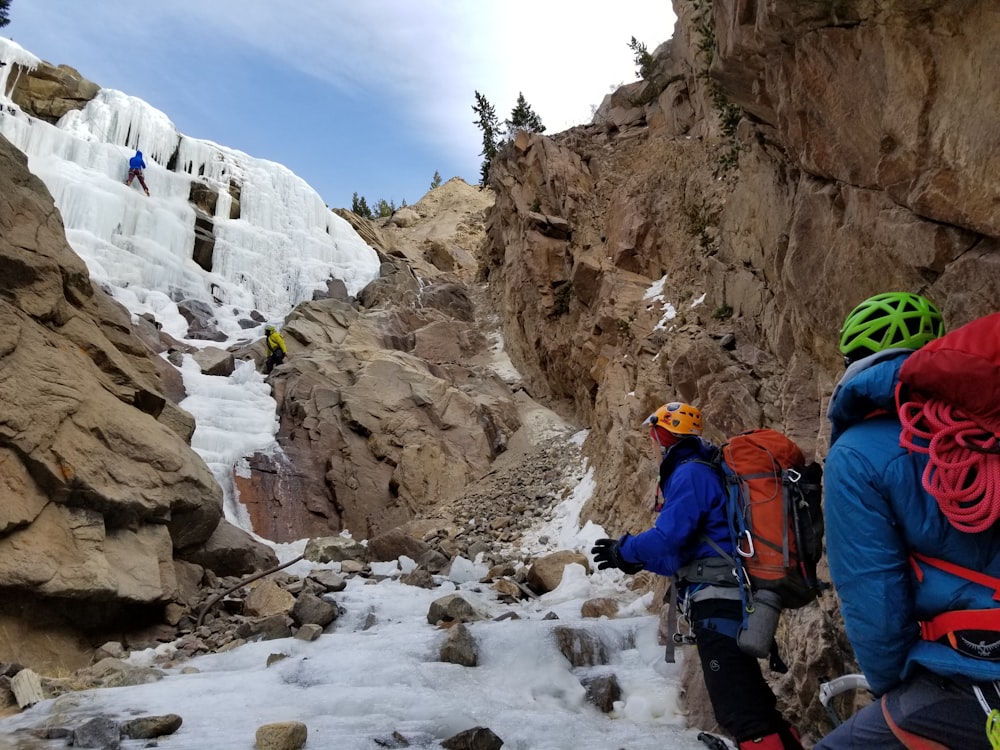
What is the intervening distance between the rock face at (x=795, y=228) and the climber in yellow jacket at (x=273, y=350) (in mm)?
8875

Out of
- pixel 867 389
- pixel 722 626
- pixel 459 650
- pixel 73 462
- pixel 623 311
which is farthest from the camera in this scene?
pixel 623 311

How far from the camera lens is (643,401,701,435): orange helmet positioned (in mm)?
3854

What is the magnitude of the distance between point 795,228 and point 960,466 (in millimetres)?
4603

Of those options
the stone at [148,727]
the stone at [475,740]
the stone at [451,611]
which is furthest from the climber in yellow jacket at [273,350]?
the stone at [475,740]

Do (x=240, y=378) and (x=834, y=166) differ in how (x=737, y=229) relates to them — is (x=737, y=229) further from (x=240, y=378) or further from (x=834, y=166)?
(x=240, y=378)

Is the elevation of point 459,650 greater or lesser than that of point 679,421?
lesser

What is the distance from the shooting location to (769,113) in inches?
243

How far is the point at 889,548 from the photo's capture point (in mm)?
1924

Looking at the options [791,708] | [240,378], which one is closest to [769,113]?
[791,708]

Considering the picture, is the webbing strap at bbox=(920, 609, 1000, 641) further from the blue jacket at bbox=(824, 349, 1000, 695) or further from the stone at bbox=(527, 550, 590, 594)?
the stone at bbox=(527, 550, 590, 594)

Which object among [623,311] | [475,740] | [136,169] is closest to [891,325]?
[475,740]

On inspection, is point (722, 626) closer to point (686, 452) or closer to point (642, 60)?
point (686, 452)

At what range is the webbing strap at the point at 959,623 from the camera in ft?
5.73

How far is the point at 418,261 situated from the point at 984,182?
106 ft
